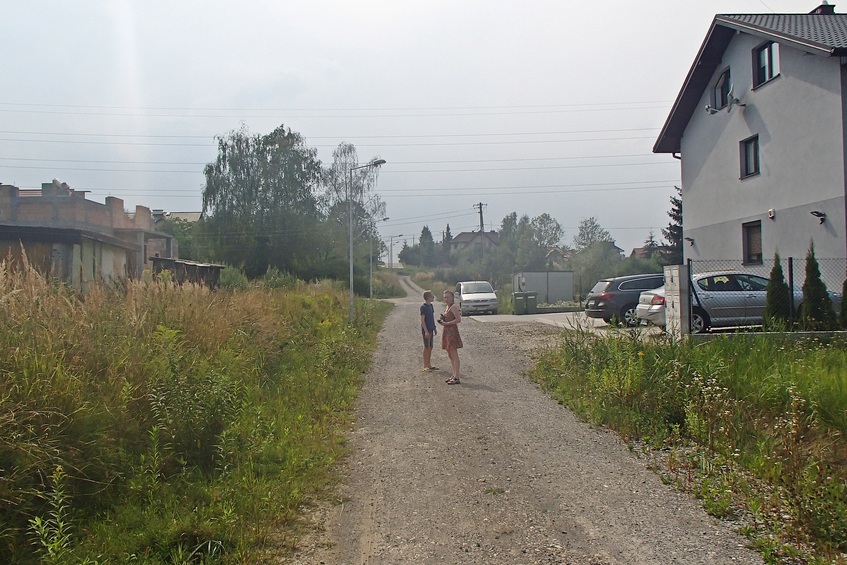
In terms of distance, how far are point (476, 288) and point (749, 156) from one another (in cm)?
1478

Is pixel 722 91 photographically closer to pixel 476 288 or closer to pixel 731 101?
pixel 731 101

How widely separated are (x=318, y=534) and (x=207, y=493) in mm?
1131

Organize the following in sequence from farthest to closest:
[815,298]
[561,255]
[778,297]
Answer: [561,255] < [778,297] < [815,298]

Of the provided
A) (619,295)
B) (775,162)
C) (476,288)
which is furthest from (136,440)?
(476,288)

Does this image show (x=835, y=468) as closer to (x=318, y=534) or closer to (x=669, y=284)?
(x=318, y=534)

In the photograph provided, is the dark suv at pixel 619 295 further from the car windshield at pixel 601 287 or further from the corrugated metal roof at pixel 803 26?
the corrugated metal roof at pixel 803 26

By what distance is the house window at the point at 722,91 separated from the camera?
22.0 m

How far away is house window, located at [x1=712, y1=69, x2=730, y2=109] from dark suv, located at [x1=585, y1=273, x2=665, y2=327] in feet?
21.7

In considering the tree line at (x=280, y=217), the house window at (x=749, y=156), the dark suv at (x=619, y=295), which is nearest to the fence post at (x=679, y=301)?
the dark suv at (x=619, y=295)

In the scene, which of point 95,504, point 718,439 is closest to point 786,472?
point 718,439

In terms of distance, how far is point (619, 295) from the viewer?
68.0 feet

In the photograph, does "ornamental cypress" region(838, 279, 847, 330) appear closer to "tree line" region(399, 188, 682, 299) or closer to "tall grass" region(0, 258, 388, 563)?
"tall grass" region(0, 258, 388, 563)

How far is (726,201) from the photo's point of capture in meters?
21.8

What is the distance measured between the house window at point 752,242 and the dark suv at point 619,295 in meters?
2.73
